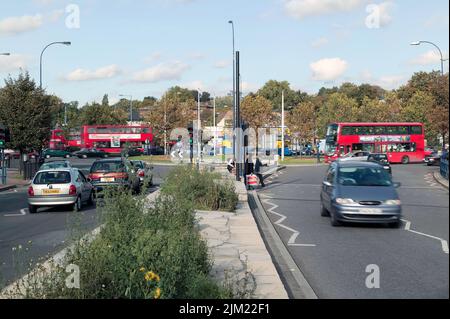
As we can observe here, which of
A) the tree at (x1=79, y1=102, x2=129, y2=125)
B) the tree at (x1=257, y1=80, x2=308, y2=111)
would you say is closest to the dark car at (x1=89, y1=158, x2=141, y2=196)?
the tree at (x1=257, y1=80, x2=308, y2=111)

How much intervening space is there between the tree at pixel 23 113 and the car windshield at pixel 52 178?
21223mm

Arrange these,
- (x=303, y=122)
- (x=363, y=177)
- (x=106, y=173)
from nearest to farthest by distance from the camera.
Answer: (x=363, y=177), (x=106, y=173), (x=303, y=122)

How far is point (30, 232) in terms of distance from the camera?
600 inches

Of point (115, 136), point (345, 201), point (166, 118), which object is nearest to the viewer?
point (345, 201)

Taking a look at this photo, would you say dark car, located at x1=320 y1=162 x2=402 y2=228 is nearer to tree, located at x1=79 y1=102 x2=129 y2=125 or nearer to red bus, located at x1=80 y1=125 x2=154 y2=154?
red bus, located at x1=80 y1=125 x2=154 y2=154

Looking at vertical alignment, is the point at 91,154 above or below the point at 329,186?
below

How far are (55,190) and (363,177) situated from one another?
10.8 meters

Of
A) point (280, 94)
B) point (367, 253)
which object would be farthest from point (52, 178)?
point (280, 94)

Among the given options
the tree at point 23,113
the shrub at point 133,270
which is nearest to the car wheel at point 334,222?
the shrub at point 133,270

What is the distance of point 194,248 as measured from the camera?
26.6ft

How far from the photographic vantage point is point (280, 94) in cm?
8256

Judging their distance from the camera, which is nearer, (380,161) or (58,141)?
(380,161)

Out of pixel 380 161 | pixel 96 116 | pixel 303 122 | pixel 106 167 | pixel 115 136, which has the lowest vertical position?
pixel 106 167

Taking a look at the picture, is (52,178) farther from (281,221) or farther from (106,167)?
(281,221)
